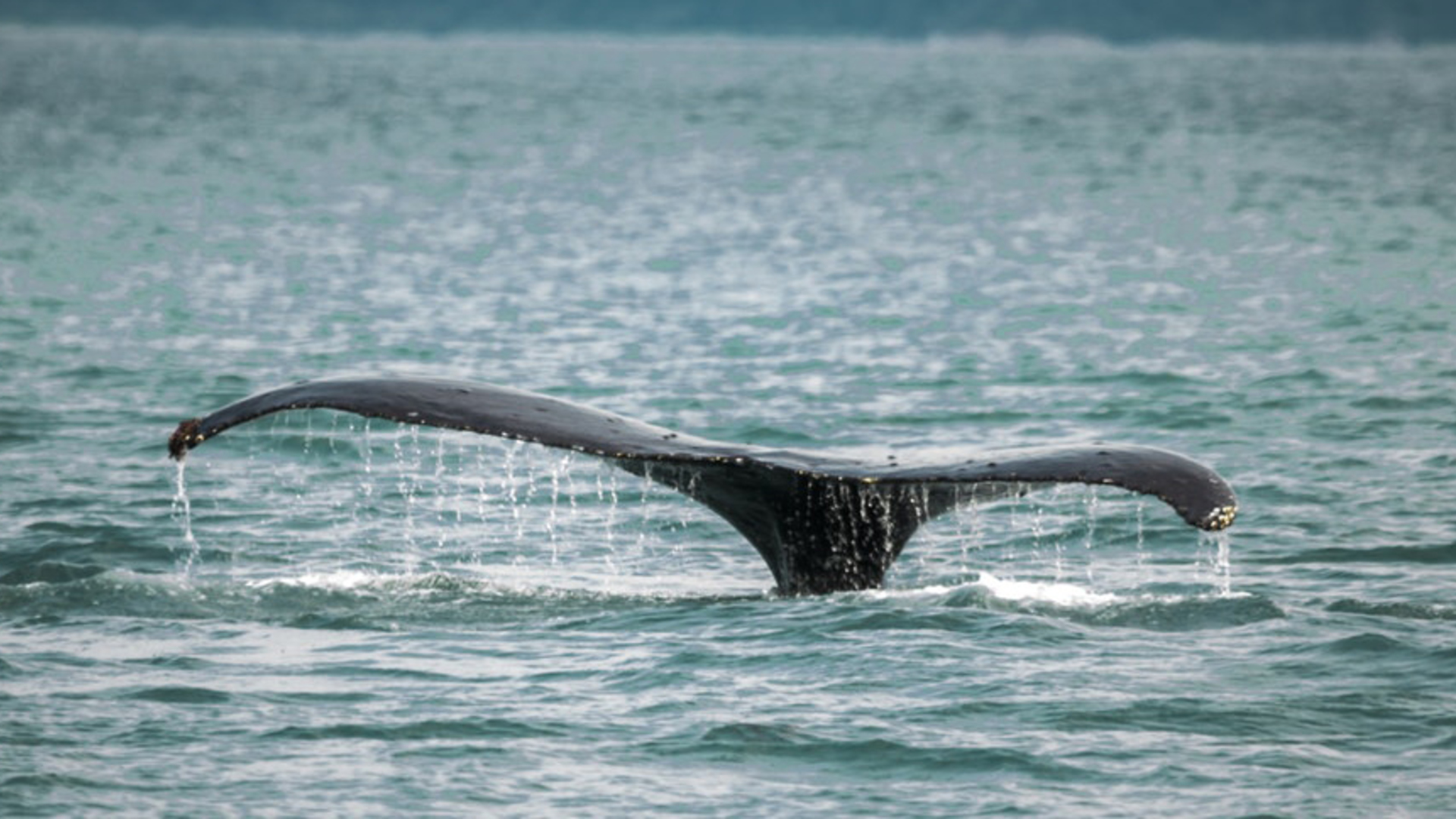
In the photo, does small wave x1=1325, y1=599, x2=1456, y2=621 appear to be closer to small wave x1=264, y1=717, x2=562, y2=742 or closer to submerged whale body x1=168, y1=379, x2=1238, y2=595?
submerged whale body x1=168, y1=379, x2=1238, y2=595

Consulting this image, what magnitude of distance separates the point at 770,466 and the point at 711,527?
5.47 meters

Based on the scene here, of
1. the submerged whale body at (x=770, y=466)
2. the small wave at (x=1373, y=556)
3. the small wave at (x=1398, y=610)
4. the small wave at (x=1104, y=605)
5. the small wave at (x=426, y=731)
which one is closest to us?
the submerged whale body at (x=770, y=466)

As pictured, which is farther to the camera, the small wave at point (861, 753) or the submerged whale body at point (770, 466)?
the small wave at point (861, 753)

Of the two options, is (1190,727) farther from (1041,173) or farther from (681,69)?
(681,69)

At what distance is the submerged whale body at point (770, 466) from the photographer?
959 centimetres

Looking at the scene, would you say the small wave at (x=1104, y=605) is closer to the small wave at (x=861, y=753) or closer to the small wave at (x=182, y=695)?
the small wave at (x=861, y=753)

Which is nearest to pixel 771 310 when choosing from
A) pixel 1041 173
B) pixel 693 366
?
pixel 693 366

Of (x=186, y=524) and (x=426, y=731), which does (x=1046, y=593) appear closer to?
(x=426, y=731)

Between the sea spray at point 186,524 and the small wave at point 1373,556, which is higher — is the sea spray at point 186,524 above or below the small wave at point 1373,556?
above

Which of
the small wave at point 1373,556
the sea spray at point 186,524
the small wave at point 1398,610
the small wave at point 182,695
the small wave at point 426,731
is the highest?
the sea spray at point 186,524

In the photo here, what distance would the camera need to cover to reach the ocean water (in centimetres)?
1053

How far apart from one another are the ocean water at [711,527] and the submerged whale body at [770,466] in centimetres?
85

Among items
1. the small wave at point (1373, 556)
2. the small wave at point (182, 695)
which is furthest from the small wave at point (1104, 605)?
the small wave at point (182, 695)

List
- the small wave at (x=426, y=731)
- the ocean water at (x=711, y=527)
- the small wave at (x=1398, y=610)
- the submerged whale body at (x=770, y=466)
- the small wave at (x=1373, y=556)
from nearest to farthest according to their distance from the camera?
the submerged whale body at (x=770, y=466) < the ocean water at (x=711, y=527) < the small wave at (x=426, y=731) < the small wave at (x=1398, y=610) < the small wave at (x=1373, y=556)
